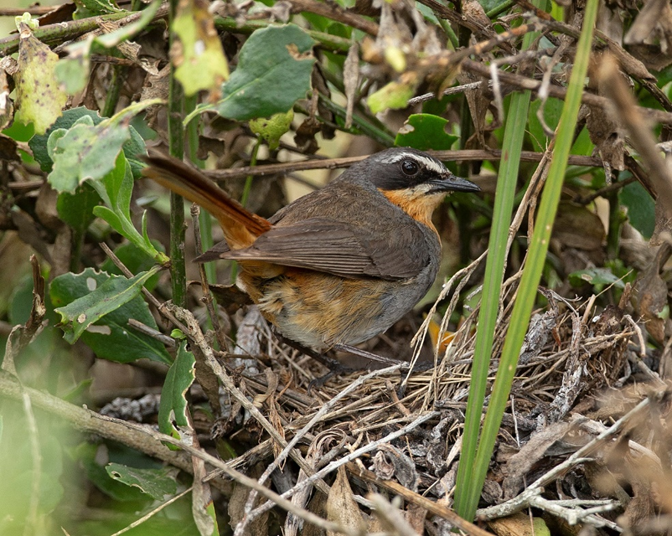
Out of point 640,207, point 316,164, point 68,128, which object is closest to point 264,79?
point 68,128

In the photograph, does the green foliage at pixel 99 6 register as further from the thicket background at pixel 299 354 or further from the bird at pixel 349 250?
the bird at pixel 349 250

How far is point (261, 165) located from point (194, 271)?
87 centimetres

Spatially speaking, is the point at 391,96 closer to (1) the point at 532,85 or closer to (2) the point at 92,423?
(1) the point at 532,85

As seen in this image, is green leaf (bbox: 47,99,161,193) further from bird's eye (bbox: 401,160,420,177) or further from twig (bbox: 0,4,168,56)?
bird's eye (bbox: 401,160,420,177)

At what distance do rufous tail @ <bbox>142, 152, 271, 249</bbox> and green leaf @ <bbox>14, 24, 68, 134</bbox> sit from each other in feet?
1.14

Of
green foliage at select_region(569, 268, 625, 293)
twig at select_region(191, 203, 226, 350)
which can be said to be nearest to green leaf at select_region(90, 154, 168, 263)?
twig at select_region(191, 203, 226, 350)

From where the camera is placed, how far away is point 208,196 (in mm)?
2633

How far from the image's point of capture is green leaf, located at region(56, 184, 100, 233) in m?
3.25

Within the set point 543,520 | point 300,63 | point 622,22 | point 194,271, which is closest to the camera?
point 300,63

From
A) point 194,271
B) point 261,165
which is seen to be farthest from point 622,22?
point 194,271

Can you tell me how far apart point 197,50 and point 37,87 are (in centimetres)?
95

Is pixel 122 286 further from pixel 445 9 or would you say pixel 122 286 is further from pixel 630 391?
pixel 630 391

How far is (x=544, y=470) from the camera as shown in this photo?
8.53 feet

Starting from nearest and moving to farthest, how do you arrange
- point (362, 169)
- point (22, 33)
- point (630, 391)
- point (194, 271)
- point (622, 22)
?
1. point (22, 33)
2. point (630, 391)
3. point (622, 22)
4. point (362, 169)
5. point (194, 271)
